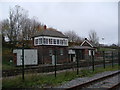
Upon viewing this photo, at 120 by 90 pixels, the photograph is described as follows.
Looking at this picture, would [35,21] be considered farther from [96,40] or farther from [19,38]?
[96,40]

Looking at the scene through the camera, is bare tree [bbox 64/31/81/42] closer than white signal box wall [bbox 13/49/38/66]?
No

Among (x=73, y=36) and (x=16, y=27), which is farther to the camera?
(x=73, y=36)

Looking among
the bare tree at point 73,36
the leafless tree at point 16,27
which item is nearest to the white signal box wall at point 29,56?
the leafless tree at point 16,27

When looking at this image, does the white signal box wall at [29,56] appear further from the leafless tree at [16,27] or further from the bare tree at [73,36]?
the bare tree at [73,36]

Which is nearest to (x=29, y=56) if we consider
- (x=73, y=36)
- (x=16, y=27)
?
(x=16, y=27)

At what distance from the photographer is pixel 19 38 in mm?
54531

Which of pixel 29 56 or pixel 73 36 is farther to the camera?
pixel 73 36

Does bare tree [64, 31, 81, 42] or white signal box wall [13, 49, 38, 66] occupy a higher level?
bare tree [64, 31, 81, 42]

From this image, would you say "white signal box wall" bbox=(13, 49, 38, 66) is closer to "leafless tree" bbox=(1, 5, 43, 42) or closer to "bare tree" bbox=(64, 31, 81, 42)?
"leafless tree" bbox=(1, 5, 43, 42)

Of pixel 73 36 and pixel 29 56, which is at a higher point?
pixel 73 36

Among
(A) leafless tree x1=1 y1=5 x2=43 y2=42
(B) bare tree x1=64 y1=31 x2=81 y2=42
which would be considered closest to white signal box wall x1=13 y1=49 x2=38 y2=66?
(A) leafless tree x1=1 y1=5 x2=43 y2=42

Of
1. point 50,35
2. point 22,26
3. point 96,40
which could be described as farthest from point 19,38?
point 96,40

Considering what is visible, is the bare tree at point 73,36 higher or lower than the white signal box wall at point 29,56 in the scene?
higher

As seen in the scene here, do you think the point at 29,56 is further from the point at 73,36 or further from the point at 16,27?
the point at 73,36
